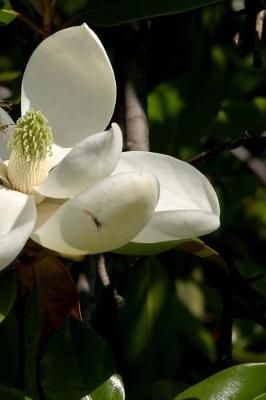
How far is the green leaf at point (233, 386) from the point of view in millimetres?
1150

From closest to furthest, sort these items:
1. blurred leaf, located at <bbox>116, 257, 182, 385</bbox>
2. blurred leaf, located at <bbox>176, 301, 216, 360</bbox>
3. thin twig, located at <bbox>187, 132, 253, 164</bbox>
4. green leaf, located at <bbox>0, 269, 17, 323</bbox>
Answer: green leaf, located at <bbox>0, 269, 17, 323</bbox>, thin twig, located at <bbox>187, 132, 253, 164</bbox>, blurred leaf, located at <bbox>116, 257, 182, 385</bbox>, blurred leaf, located at <bbox>176, 301, 216, 360</bbox>

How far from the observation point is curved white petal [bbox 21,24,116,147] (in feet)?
4.02

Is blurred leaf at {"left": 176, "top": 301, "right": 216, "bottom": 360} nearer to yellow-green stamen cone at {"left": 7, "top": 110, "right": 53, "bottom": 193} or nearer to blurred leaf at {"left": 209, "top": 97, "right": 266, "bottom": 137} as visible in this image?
blurred leaf at {"left": 209, "top": 97, "right": 266, "bottom": 137}

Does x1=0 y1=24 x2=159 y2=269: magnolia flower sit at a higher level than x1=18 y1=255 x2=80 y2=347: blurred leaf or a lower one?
higher

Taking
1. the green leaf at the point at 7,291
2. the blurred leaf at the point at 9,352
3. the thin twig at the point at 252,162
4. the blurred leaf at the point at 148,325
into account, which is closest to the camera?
the green leaf at the point at 7,291

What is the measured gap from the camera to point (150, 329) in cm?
160

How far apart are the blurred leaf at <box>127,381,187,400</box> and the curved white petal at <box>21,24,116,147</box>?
35cm

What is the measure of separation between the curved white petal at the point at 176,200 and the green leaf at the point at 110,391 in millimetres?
168

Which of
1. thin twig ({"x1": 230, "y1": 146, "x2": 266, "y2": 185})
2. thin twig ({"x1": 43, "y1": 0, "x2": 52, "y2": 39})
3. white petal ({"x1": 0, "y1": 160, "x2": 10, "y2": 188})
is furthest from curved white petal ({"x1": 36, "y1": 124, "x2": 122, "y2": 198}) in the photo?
thin twig ({"x1": 230, "y1": 146, "x2": 266, "y2": 185})

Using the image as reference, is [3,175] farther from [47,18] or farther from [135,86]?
[135,86]

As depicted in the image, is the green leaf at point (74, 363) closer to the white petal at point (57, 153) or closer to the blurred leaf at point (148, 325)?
the white petal at point (57, 153)

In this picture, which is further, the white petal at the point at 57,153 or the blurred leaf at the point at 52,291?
the white petal at the point at 57,153

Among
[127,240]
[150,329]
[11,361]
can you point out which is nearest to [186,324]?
[150,329]

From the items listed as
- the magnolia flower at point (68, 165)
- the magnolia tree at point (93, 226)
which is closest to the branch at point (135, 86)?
the magnolia tree at point (93, 226)
